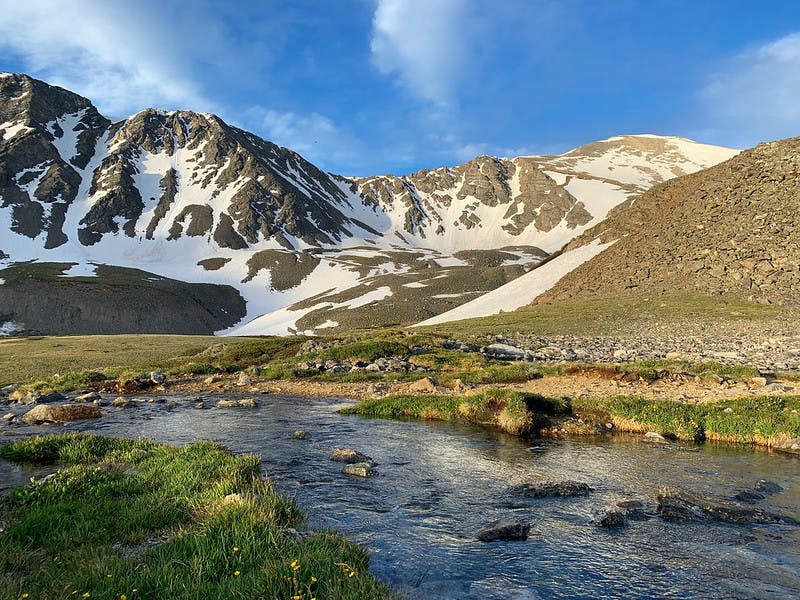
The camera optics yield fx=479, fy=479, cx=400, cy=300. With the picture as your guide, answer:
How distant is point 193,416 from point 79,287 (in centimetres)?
15075

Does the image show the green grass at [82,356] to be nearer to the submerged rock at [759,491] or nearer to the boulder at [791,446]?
the submerged rock at [759,491]

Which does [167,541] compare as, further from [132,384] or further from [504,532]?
[132,384]

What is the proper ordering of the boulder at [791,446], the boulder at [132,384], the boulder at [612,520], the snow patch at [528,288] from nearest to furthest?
the boulder at [612,520] → the boulder at [791,446] → the boulder at [132,384] → the snow patch at [528,288]

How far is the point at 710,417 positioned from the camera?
59.3ft

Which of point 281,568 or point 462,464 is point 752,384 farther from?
point 281,568

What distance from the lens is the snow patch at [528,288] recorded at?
84875 millimetres

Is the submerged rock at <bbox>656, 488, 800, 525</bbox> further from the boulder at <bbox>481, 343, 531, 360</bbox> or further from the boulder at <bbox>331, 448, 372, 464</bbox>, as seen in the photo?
the boulder at <bbox>481, 343, 531, 360</bbox>

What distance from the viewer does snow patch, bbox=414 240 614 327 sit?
8488 cm

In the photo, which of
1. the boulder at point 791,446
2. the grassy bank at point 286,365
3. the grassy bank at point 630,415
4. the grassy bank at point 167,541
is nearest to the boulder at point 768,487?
the boulder at point 791,446

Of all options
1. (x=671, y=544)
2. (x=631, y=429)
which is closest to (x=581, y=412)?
(x=631, y=429)

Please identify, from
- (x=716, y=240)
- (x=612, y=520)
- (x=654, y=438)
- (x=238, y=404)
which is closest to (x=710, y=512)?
(x=612, y=520)

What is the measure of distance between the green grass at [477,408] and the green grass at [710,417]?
202 cm

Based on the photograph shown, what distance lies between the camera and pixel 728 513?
34.5 ft

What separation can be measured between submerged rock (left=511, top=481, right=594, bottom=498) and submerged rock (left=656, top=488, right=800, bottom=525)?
1716 millimetres
